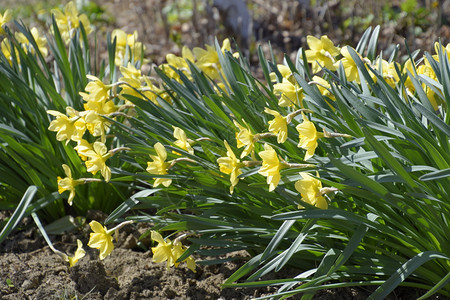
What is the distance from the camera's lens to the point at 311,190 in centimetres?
169

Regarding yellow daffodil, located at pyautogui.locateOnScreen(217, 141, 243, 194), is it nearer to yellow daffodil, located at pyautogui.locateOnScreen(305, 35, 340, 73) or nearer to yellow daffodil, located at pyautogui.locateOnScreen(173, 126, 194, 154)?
yellow daffodil, located at pyautogui.locateOnScreen(173, 126, 194, 154)

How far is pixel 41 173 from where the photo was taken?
2834 millimetres

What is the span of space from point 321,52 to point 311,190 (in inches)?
32.2

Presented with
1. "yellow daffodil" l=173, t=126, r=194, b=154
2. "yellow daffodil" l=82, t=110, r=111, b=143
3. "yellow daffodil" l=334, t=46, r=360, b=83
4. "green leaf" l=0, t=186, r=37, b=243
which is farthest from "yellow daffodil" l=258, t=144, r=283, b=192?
"green leaf" l=0, t=186, r=37, b=243

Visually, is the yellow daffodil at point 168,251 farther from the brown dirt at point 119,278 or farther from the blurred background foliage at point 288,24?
the blurred background foliage at point 288,24

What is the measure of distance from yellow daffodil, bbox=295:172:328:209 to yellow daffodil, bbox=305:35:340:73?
0.74 m

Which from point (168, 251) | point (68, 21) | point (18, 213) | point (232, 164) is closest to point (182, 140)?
point (232, 164)

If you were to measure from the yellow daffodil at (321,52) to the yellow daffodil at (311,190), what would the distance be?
0.74 metres

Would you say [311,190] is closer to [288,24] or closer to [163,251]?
[163,251]

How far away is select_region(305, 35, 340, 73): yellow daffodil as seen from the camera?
2285 mm

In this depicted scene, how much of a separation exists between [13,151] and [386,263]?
1772 millimetres

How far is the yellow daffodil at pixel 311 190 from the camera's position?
1.68 meters

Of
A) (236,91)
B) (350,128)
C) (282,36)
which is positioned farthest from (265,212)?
(282,36)

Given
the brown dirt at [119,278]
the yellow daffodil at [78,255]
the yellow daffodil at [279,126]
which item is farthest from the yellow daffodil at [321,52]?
the yellow daffodil at [78,255]
